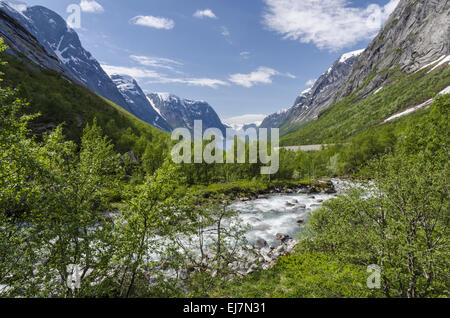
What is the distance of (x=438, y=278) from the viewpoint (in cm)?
1065

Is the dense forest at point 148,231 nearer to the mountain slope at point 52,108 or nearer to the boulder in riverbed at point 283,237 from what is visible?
the boulder in riverbed at point 283,237

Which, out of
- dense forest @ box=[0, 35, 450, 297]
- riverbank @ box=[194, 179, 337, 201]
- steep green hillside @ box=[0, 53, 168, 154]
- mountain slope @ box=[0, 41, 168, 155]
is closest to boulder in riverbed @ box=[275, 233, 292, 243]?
dense forest @ box=[0, 35, 450, 297]

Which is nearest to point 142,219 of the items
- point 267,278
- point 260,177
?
point 267,278

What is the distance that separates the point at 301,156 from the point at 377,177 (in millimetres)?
83116

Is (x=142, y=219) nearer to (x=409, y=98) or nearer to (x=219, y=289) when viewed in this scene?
(x=219, y=289)

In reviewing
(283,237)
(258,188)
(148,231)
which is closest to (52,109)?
(258,188)

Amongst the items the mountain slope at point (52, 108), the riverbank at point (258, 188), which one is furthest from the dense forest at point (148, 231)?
the mountain slope at point (52, 108)

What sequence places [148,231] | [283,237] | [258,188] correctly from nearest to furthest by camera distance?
[148,231] → [283,237] → [258,188]

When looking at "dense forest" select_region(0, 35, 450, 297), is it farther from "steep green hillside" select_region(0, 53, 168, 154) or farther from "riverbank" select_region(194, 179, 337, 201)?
"steep green hillside" select_region(0, 53, 168, 154)

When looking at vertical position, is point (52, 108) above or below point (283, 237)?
above

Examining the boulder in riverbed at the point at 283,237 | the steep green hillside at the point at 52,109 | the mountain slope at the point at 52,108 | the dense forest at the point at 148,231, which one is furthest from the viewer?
the steep green hillside at the point at 52,109

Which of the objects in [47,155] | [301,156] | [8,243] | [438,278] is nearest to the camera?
[8,243]

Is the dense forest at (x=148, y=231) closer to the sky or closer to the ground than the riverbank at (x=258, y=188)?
closer to the sky

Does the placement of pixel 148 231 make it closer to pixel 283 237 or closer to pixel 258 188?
pixel 283 237
